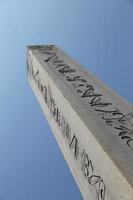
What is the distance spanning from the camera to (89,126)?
2.96 m

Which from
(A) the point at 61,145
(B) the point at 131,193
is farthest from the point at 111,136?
(A) the point at 61,145

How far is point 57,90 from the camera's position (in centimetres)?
387

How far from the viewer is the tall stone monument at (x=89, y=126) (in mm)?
2480

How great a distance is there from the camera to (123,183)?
7.40ft

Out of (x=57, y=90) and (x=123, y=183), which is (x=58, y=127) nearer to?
(x=57, y=90)

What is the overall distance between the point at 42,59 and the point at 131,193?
296 cm

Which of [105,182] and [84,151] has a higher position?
[84,151]

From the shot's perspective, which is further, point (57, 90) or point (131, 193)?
point (57, 90)

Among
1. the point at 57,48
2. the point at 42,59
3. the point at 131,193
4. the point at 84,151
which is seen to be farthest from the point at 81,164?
the point at 57,48

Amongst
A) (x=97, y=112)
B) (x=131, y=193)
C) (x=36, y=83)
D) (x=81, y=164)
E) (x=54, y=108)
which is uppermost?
(x=36, y=83)

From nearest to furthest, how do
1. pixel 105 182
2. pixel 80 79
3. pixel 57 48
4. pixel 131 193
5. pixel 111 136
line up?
pixel 131 193 < pixel 105 182 < pixel 111 136 < pixel 80 79 < pixel 57 48

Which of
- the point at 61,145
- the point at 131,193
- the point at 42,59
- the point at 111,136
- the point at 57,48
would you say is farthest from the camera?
the point at 57,48

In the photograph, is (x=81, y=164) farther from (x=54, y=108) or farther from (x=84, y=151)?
(x=54, y=108)

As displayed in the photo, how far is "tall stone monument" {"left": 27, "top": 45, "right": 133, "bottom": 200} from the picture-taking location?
8.14ft
